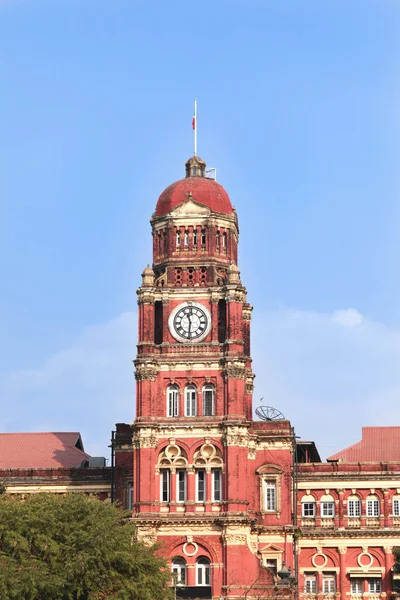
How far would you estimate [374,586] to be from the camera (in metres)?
98.8

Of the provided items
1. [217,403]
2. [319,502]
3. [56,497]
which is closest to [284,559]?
[319,502]

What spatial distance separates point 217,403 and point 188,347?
445 cm

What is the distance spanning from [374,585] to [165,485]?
17.8m

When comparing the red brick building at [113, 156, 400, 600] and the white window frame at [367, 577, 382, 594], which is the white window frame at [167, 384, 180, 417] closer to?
the red brick building at [113, 156, 400, 600]

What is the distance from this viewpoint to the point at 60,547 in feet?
254

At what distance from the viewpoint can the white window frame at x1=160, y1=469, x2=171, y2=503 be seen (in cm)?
9256

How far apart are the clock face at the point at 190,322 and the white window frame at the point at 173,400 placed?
3463 mm

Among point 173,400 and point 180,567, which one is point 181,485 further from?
point 173,400

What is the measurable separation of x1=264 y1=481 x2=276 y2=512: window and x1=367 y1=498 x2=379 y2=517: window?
730 cm

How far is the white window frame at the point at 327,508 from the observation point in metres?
101

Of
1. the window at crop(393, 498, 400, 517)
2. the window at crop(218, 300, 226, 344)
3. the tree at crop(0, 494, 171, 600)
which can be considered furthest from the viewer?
the window at crop(393, 498, 400, 517)

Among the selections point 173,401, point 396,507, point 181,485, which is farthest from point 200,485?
point 396,507

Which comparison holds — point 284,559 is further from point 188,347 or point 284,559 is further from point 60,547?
point 60,547

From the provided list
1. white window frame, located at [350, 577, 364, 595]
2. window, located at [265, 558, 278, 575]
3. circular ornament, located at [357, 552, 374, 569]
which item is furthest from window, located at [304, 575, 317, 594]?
circular ornament, located at [357, 552, 374, 569]
